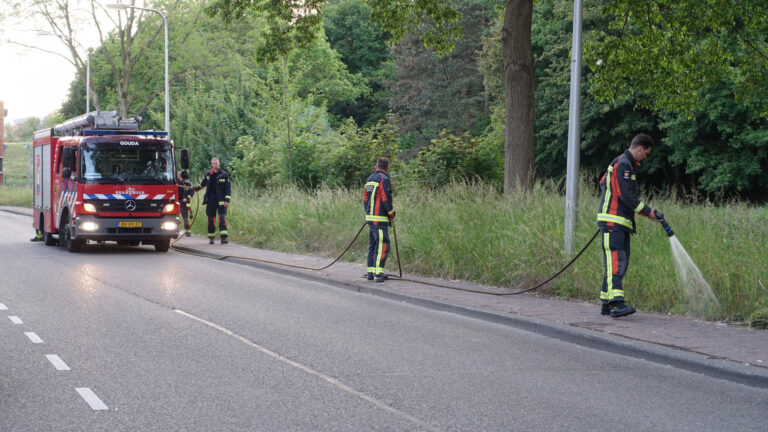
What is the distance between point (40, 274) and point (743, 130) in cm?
2975

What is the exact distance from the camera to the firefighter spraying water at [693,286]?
9219 millimetres

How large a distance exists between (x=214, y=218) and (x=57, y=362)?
14.5m

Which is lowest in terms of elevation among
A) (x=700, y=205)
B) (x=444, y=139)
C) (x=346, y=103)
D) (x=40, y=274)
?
(x=40, y=274)

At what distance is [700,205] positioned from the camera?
1257 centimetres

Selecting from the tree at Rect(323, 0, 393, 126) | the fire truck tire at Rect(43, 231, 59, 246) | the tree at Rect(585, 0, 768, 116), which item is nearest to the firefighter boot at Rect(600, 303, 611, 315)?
the tree at Rect(585, 0, 768, 116)

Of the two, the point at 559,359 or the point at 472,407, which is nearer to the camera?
the point at 472,407

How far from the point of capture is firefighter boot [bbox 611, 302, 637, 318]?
923cm

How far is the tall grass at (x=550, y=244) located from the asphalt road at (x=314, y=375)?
5.94 ft

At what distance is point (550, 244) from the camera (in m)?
11.9

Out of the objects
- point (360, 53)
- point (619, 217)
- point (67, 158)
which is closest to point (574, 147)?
point (619, 217)

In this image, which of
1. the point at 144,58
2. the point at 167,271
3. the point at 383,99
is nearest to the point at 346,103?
the point at 383,99

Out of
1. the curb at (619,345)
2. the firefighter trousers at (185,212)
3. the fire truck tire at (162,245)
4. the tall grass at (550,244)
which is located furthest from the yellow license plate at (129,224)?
the curb at (619,345)

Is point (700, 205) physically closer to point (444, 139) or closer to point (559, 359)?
point (559, 359)

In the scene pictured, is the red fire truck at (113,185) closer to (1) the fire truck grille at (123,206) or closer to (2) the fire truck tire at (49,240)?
(1) the fire truck grille at (123,206)
